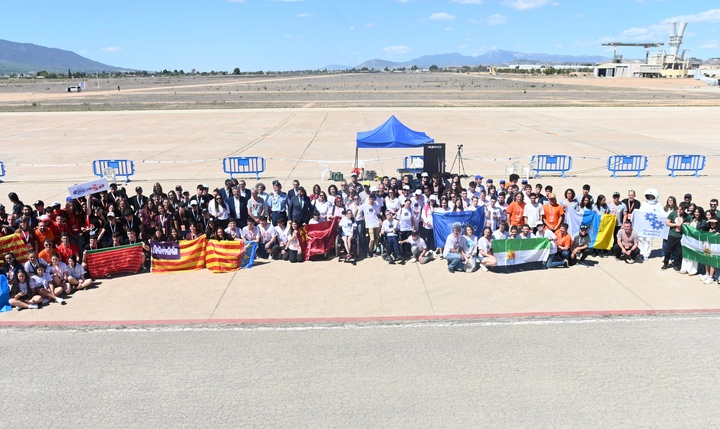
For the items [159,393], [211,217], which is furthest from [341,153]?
[159,393]

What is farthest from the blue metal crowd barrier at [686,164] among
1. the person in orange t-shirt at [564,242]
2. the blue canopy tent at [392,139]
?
the person in orange t-shirt at [564,242]

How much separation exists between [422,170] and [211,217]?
9662 millimetres

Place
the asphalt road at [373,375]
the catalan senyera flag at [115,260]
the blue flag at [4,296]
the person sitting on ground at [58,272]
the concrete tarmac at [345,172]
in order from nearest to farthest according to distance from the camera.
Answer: the asphalt road at [373,375]
the blue flag at [4,296]
the concrete tarmac at [345,172]
the person sitting on ground at [58,272]
the catalan senyera flag at [115,260]

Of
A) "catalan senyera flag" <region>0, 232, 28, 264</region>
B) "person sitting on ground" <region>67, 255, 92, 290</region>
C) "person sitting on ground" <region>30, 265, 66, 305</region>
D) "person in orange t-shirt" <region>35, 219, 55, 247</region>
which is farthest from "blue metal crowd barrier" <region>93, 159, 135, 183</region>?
"person sitting on ground" <region>30, 265, 66, 305</region>

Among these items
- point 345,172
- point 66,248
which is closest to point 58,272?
point 66,248

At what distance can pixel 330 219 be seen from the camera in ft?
39.1

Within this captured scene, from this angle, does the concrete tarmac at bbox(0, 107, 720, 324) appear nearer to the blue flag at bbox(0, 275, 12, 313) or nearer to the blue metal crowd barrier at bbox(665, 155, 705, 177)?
the blue flag at bbox(0, 275, 12, 313)

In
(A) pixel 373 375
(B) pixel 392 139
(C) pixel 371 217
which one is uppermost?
(B) pixel 392 139

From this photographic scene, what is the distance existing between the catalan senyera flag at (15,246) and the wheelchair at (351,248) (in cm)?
618

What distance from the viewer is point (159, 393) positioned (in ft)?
20.8

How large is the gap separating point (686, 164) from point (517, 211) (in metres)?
14.2

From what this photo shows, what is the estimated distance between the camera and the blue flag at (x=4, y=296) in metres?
8.73

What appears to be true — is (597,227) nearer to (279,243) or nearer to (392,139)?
(279,243)

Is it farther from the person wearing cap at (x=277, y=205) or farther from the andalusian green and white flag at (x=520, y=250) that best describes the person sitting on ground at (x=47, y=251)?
the andalusian green and white flag at (x=520, y=250)
